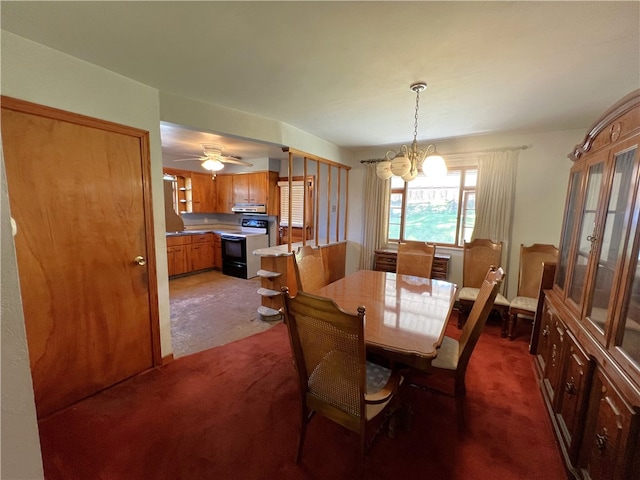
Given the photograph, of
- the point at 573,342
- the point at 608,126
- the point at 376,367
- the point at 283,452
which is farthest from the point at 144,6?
the point at 573,342

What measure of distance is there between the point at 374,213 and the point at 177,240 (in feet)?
12.1

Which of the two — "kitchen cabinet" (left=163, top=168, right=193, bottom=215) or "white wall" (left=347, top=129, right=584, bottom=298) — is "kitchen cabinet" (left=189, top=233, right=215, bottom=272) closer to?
"kitchen cabinet" (left=163, top=168, right=193, bottom=215)

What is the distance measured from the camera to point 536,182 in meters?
3.36

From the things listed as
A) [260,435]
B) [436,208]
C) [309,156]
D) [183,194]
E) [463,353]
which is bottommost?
[260,435]

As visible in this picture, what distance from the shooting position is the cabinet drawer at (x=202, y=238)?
18.0ft

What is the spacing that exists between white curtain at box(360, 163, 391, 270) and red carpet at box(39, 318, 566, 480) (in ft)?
7.74

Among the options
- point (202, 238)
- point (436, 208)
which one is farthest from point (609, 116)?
point (202, 238)

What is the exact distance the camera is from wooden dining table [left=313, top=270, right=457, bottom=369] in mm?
1443

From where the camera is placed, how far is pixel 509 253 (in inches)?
140

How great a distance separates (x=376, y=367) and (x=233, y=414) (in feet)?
3.47

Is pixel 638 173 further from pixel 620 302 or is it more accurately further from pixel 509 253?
pixel 509 253

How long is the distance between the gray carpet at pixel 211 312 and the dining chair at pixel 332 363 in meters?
1.72

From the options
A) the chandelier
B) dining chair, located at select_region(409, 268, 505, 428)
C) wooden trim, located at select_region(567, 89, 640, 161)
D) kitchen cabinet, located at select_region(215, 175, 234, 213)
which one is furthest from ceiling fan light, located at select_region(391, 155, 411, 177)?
kitchen cabinet, located at select_region(215, 175, 234, 213)

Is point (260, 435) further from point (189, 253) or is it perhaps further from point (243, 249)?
point (189, 253)
